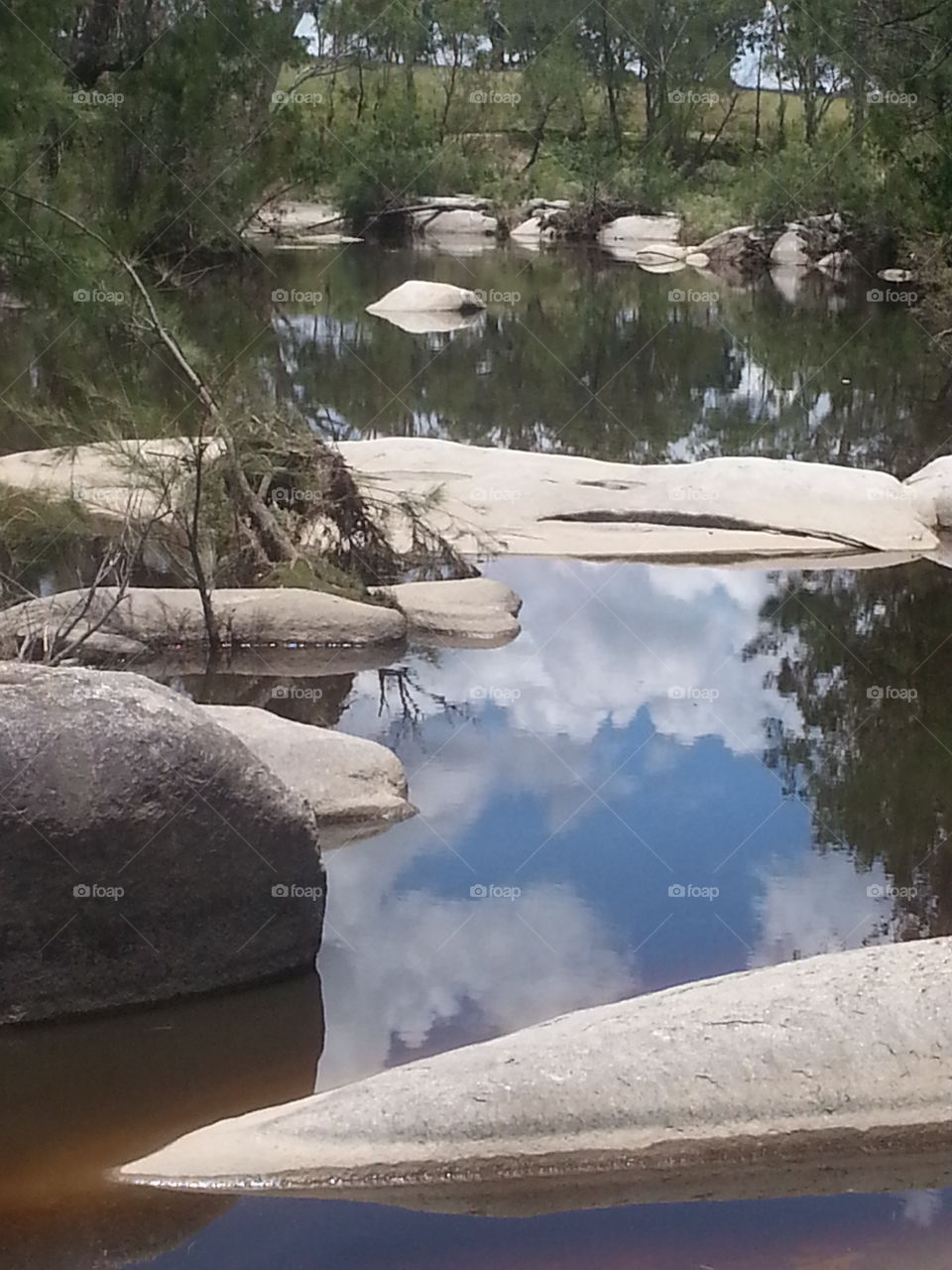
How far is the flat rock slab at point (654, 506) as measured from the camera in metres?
11.8

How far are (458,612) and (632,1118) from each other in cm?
548

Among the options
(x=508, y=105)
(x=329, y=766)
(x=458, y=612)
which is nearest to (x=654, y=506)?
(x=458, y=612)

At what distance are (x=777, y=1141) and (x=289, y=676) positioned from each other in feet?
15.8

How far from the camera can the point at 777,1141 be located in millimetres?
4512

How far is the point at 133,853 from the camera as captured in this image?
510cm

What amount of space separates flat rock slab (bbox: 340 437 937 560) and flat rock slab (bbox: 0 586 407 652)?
1837 mm

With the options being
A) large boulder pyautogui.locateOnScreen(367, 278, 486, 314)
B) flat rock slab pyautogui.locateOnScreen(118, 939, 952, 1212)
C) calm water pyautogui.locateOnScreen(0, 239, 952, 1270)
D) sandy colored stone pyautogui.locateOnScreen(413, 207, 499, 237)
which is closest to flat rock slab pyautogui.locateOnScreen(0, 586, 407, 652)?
calm water pyautogui.locateOnScreen(0, 239, 952, 1270)

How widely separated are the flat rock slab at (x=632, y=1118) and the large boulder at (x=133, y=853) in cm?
75

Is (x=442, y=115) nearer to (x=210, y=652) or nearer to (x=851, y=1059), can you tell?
(x=210, y=652)

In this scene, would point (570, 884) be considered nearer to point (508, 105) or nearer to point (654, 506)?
point (654, 506)

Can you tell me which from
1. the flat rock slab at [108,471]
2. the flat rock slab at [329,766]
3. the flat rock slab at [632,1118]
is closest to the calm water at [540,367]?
the flat rock slab at [108,471]

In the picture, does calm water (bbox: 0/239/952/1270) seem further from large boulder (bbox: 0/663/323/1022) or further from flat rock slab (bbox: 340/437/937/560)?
flat rock slab (bbox: 340/437/937/560)

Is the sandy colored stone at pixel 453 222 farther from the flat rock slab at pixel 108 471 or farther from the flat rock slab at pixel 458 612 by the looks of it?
the flat rock slab at pixel 458 612

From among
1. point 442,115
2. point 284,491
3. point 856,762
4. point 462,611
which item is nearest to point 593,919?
point 856,762
